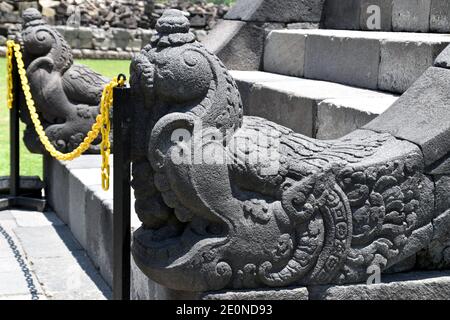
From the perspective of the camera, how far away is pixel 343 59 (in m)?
5.79

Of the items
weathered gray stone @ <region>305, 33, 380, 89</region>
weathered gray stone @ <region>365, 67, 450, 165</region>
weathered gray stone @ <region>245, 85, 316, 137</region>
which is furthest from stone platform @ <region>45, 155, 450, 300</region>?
weathered gray stone @ <region>305, 33, 380, 89</region>

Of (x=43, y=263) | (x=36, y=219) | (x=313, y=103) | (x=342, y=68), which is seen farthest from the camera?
(x=36, y=219)

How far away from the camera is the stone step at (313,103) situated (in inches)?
184

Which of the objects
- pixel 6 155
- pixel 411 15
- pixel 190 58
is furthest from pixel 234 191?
pixel 6 155

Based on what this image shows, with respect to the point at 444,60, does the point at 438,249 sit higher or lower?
lower

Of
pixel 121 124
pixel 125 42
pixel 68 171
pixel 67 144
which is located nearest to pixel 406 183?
pixel 121 124

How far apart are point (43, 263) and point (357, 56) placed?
7.78 ft

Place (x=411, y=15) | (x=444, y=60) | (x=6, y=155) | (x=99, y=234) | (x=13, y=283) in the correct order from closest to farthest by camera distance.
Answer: (x=444, y=60), (x=13, y=283), (x=99, y=234), (x=411, y=15), (x=6, y=155)

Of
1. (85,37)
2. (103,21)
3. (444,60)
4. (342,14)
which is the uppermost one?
(342,14)

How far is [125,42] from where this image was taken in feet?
71.8

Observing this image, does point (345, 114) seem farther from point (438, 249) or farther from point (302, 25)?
point (302, 25)

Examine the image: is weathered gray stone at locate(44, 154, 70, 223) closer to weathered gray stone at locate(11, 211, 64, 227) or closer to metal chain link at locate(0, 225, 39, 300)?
weathered gray stone at locate(11, 211, 64, 227)

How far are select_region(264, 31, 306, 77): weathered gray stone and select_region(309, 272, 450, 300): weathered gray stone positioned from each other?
287 centimetres

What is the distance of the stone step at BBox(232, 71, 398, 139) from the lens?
184 inches
